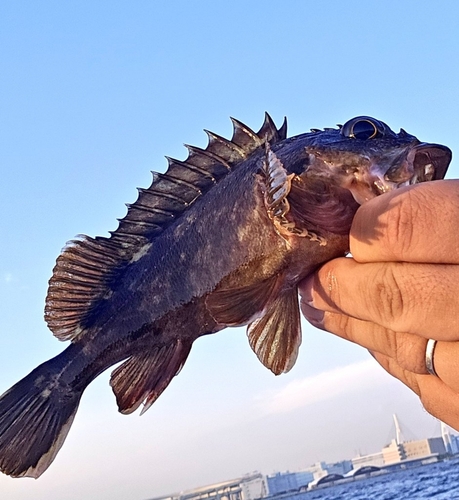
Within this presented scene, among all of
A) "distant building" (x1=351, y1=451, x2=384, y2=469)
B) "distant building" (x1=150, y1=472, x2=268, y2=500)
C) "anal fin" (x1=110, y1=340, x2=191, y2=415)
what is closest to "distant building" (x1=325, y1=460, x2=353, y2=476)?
"distant building" (x1=351, y1=451, x2=384, y2=469)

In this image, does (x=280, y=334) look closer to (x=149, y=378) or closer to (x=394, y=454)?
(x=149, y=378)

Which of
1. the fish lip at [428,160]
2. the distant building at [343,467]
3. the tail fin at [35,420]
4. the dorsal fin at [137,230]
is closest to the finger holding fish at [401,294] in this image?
the fish lip at [428,160]

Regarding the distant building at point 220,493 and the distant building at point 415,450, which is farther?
the distant building at point 415,450

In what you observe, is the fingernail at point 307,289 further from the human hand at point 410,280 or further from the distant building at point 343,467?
the distant building at point 343,467

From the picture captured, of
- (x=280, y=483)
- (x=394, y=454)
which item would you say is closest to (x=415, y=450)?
(x=394, y=454)

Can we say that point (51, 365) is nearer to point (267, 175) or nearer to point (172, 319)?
point (172, 319)

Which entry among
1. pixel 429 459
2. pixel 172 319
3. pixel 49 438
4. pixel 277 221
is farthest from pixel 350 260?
pixel 429 459
